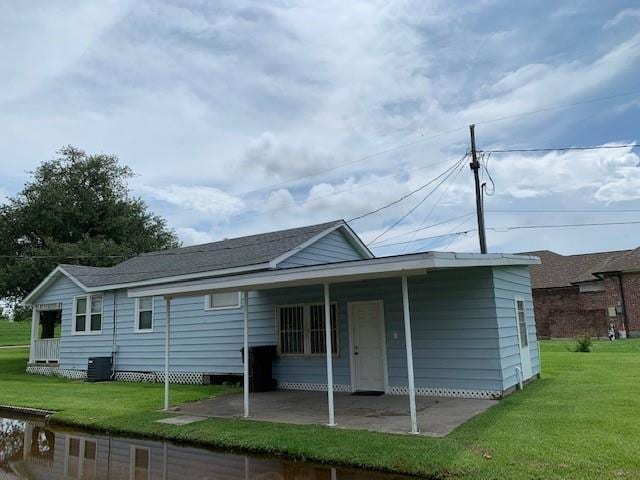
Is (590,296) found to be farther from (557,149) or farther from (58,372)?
(58,372)

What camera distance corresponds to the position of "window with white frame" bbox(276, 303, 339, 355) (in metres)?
12.1

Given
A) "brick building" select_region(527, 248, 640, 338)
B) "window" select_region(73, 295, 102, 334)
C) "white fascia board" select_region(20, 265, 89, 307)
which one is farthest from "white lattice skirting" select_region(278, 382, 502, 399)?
"brick building" select_region(527, 248, 640, 338)

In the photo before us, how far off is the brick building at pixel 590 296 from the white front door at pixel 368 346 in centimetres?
2226

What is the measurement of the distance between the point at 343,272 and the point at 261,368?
220 inches

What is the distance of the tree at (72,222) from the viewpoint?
1020 inches

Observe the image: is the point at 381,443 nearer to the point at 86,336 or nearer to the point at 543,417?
the point at 543,417

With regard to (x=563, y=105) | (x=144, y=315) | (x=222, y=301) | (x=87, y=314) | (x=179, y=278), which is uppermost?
(x=563, y=105)

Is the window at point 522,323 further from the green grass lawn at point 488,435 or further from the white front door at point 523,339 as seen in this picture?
the green grass lawn at point 488,435

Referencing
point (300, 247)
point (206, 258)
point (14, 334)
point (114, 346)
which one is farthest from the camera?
point (14, 334)

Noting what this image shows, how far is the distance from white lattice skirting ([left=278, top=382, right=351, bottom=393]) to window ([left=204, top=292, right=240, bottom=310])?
8.31 feet

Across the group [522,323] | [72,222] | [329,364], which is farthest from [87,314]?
[72,222]

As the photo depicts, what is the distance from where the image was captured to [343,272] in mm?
7820

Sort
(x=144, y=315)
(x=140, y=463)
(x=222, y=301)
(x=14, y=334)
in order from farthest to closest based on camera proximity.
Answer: (x=14, y=334)
(x=144, y=315)
(x=222, y=301)
(x=140, y=463)

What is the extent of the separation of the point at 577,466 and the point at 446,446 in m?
1.50
